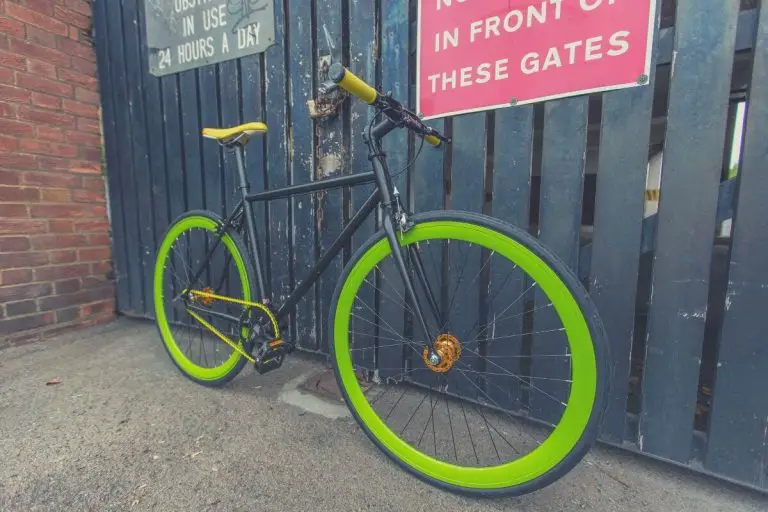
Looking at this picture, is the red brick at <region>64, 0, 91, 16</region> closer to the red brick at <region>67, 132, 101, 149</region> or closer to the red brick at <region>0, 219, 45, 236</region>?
the red brick at <region>67, 132, 101, 149</region>

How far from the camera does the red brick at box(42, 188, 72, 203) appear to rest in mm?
2463

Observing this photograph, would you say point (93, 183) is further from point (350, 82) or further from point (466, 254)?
point (466, 254)

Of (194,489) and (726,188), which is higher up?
(726,188)

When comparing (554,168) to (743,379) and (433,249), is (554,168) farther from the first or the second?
(743,379)

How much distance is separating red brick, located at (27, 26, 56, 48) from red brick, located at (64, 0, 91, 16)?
0.26m

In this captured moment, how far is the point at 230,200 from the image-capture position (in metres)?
2.34

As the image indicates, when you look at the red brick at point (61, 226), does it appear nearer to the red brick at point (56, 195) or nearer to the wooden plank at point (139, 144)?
the red brick at point (56, 195)

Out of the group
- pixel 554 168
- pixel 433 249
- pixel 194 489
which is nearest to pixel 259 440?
pixel 194 489

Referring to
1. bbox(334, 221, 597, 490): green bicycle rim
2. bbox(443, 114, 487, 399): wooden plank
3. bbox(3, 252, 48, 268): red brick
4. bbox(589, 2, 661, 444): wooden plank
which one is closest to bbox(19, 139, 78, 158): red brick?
bbox(3, 252, 48, 268): red brick

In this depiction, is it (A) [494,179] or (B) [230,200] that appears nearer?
(A) [494,179]

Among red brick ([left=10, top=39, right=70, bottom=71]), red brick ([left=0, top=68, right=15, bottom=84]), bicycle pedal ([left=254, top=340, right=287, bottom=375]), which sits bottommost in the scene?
bicycle pedal ([left=254, top=340, right=287, bottom=375])

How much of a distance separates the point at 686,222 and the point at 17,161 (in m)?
3.42

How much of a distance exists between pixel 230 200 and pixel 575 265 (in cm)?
192

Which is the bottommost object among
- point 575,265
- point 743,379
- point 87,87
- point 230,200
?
point 743,379
